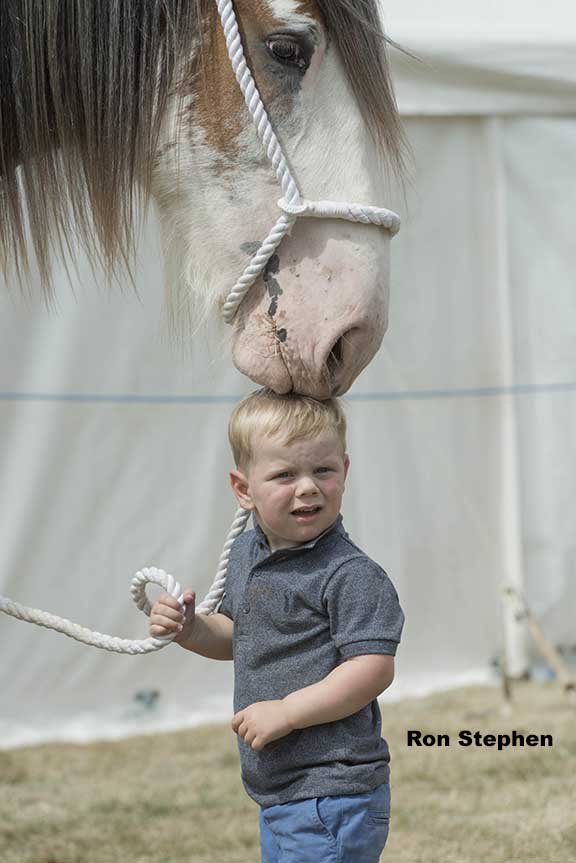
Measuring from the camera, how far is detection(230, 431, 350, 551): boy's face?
1.31 metres

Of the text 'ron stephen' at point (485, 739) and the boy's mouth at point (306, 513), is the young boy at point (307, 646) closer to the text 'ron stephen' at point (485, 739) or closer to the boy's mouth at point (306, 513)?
the boy's mouth at point (306, 513)

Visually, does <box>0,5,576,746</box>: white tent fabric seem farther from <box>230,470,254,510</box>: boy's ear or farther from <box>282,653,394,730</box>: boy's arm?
<box>282,653,394,730</box>: boy's arm

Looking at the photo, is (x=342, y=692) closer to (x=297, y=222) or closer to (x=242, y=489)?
(x=242, y=489)

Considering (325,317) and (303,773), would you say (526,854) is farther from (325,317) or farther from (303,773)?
(325,317)

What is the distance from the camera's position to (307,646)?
4.34 ft

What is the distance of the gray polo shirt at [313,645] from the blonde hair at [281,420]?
0.12m

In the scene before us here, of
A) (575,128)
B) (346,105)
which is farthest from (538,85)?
(346,105)

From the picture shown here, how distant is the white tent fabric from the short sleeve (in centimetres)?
164

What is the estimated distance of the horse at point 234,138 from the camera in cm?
137

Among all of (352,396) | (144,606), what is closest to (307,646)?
(144,606)

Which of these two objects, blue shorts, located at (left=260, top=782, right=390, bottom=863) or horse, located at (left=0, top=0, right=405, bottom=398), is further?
horse, located at (left=0, top=0, right=405, bottom=398)

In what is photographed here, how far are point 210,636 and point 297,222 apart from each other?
0.51 meters

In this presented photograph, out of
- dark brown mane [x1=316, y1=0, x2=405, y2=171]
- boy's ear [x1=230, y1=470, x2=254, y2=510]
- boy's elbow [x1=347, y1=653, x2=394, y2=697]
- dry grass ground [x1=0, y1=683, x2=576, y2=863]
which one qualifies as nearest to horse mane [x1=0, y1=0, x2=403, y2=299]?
dark brown mane [x1=316, y1=0, x2=405, y2=171]

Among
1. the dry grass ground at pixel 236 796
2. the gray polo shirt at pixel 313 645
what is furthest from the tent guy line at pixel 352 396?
the gray polo shirt at pixel 313 645
